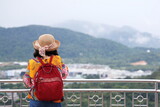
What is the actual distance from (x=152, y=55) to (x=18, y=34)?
23.8 metres

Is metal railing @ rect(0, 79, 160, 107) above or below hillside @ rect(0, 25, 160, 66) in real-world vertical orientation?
below

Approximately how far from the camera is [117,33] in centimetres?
12044

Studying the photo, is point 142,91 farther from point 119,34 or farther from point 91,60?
point 119,34

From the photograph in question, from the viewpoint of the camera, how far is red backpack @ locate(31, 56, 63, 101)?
2430 millimetres

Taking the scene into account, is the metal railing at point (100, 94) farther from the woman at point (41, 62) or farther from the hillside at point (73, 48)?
the hillside at point (73, 48)

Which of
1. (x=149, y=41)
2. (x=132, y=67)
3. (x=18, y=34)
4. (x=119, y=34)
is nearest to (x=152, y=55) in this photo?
(x=132, y=67)

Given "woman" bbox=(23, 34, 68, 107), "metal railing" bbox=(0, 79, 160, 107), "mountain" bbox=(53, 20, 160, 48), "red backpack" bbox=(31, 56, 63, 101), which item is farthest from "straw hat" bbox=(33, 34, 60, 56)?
"mountain" bbox=(53, 20, 160, 48)

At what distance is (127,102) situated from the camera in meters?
4.47

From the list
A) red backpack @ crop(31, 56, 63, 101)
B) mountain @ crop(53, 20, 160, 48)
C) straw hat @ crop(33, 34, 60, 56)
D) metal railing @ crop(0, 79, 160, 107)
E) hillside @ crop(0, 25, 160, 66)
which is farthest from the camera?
mountain @ crop(53, 20, 160, 48)

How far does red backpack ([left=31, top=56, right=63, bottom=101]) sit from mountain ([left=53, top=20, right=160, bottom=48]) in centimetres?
8929

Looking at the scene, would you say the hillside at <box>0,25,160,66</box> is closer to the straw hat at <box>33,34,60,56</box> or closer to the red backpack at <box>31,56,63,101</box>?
the straw hat at <box>33,34,60,56</box>

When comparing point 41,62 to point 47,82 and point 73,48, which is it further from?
point 73,48

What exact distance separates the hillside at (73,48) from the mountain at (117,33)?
122ft

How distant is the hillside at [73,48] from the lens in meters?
34.9
